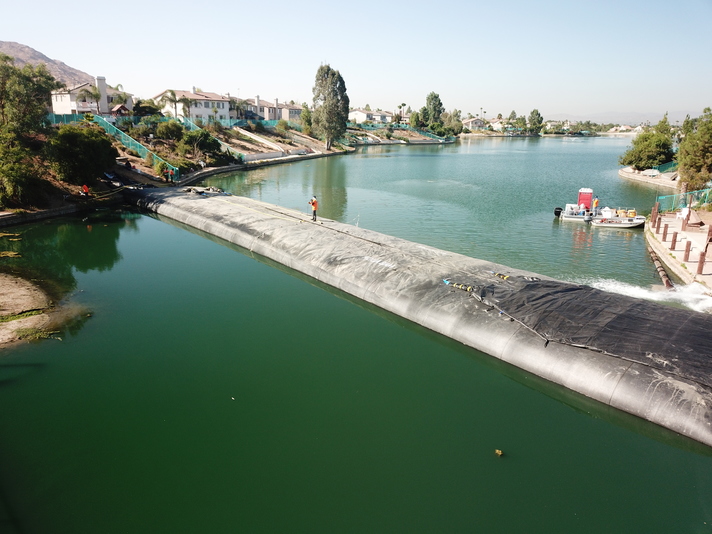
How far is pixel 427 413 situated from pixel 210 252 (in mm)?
16913

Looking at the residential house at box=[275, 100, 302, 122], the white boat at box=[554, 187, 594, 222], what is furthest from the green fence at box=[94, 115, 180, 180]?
the residential house at box=[275, 100, 302, 122]

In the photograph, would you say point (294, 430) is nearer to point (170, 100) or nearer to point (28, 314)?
point (28, 314)

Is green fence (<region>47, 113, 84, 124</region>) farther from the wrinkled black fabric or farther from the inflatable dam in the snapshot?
the wrinkled black fabric

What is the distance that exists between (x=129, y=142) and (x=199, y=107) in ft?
118

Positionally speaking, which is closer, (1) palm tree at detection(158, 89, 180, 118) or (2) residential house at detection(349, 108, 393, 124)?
(1) palm tree at detection(158, 89, 180, 118)

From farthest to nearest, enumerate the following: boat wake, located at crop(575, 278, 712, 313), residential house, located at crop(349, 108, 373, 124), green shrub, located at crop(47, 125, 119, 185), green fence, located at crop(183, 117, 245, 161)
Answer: residential house, located at crop(349, 108, 373, 124), green fence, located at crop(183, 117, 245, 161), green shrub, located at crop(47, 125, 119, 185), boat wake, located at crop(575, 278, 712, 313)

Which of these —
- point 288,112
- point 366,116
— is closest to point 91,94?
point 288,112

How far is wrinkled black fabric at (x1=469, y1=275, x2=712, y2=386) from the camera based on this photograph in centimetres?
1129

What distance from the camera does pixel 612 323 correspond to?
1283 cm

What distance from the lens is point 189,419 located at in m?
10.9

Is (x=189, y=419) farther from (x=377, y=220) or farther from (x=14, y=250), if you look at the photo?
(x=377, y=220)

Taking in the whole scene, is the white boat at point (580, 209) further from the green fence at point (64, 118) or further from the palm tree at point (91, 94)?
the palm tree at point (91, 94)

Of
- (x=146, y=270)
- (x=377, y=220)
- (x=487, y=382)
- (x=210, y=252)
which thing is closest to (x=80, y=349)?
(x=146, y=270)

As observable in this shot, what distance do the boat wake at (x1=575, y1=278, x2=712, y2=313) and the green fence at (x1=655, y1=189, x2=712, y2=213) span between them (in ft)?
50.7
